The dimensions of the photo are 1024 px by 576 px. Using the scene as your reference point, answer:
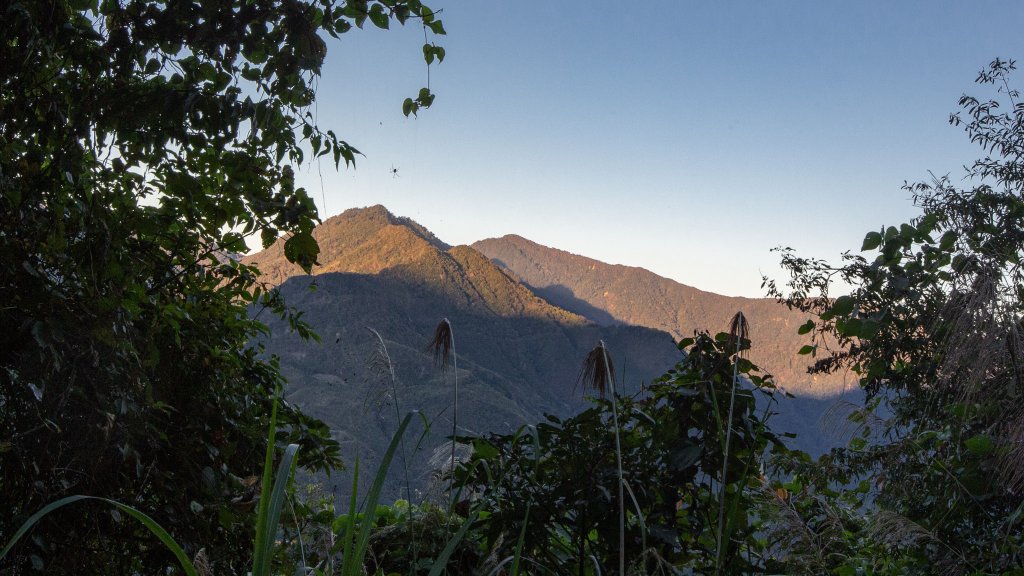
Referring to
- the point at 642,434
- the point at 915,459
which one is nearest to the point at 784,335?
the point at 915,459

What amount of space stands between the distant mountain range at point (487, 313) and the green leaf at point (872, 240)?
3728 mm

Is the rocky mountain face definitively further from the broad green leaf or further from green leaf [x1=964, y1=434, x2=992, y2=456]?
green leaf [x1=964, y1=434, x2=992, y2=456]

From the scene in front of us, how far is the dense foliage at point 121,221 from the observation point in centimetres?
134

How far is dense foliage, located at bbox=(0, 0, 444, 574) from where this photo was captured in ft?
4.41

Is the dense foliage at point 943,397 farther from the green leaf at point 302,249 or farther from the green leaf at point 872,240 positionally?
the green leaf at point 302,249

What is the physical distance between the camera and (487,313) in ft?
53.4

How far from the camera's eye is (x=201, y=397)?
1900 mm

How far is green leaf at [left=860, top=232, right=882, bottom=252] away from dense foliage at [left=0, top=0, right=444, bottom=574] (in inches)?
58.6

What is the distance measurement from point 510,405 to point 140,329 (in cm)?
900

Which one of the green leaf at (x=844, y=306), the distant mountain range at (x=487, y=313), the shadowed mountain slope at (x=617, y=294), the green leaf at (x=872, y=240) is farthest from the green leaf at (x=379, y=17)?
the shadowed mountain slope at (x=617, y=294)

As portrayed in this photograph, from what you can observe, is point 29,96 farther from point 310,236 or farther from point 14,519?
point 14,519

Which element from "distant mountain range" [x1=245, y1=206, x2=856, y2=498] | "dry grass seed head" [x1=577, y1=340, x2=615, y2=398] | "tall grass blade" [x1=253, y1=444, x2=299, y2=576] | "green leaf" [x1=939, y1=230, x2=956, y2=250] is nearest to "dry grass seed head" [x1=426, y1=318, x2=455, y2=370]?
"dry grass seed head" [x1=577, y1=340, x2=615, y2=398]

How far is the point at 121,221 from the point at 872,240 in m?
2.14

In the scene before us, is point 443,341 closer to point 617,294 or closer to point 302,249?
point 302,249
